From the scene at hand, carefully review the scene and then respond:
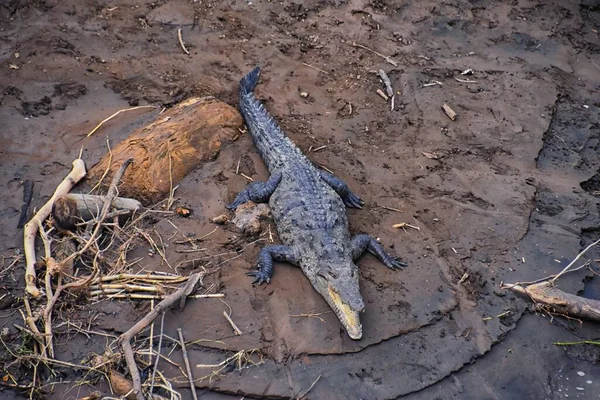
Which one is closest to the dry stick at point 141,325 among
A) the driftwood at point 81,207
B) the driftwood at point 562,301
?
Result: the driftwood at point 81,207

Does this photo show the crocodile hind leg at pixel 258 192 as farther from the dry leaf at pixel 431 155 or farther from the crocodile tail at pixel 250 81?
the dry leaf at pixel 431 155

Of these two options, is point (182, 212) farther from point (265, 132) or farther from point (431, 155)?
point (431, 155)

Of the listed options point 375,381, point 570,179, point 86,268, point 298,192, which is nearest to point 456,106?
point 570,179

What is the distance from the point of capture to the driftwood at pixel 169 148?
5.54m

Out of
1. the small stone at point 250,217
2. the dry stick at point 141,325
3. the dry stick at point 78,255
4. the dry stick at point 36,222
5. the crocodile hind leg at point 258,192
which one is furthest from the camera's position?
the crocodile hind leg at point 258,192

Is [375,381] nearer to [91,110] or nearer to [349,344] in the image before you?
[349,344]

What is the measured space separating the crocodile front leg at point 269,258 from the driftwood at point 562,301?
6.36 feet

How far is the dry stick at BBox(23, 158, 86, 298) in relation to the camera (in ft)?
15.3

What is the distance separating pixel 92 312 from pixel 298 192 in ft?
6.62

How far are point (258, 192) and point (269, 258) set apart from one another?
2.75 feet

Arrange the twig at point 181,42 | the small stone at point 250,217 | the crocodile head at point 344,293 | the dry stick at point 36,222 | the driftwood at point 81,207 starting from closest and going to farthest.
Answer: the crocodile head at point 344,293, the dry stick at point 36,222, the driftwood at point 81,207, the small stone at point 250,217, the twig at point 181,42

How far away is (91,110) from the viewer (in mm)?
6383

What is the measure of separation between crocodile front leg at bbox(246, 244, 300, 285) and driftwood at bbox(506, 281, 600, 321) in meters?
1.94

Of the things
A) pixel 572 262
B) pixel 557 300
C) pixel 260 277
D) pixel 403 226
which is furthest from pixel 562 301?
pixel 260 277
